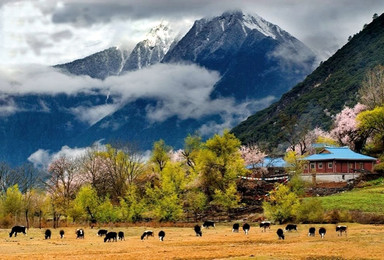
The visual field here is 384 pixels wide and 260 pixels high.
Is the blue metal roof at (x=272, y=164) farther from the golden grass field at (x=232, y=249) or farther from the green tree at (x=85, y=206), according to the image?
the golden grass field at (x=232, y=249)

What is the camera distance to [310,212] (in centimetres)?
8144

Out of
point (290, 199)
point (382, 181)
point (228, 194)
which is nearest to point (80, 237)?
point (290, 199)

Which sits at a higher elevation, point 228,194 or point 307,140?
point 307,140

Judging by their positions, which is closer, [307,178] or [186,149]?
[307,178]

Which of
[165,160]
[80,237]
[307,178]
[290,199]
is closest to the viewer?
[80,237]

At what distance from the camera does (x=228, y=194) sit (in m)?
104

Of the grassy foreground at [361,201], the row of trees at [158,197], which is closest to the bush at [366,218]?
the grassy foreground at [361,201]

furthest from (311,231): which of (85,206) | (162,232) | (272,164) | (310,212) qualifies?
(272,164)

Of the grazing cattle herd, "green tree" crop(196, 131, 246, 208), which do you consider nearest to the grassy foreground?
the grazing cattle herd

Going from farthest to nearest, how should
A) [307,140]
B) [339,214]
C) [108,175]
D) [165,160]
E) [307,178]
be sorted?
[307,140] < [165,160] < [108,175] < [307,178] < [339,214]

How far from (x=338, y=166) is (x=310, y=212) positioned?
40365 mm

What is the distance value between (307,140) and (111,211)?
80.1 m

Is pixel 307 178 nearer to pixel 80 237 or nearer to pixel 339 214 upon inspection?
pixel 339 214

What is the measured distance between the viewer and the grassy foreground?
80312 mm
